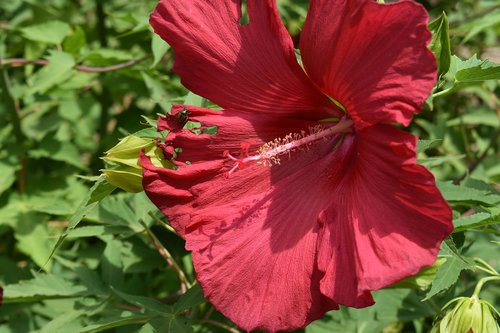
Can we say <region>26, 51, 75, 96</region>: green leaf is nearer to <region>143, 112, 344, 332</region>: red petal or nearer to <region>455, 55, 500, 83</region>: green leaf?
<region>143, 112, 344, 332</region>: red petal

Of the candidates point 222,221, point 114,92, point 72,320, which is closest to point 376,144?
point 222,221

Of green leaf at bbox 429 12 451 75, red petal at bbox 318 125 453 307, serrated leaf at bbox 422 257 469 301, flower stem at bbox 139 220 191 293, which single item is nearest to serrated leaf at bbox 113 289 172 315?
flower stem at bbox 139 220 191 293

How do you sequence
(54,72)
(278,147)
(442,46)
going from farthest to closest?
(54,72)
(278,147)
(442,46)

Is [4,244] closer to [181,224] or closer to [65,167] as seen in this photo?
[65,167]

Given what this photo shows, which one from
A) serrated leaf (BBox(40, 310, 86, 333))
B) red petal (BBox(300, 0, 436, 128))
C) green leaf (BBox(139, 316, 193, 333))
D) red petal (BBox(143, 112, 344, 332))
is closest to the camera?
red petal (BBox(300, 0, 436, 128))

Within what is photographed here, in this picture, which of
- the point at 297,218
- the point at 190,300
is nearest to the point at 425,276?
the point at 297,218

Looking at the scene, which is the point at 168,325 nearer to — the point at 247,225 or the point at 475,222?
the point at 247,225
